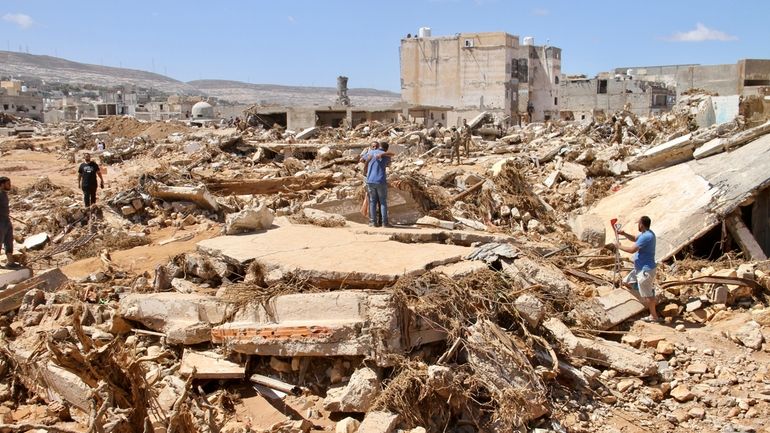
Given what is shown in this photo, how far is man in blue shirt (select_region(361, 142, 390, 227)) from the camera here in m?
7.74

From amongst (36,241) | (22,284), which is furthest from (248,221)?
(36,241)

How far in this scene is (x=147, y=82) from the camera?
570 ft

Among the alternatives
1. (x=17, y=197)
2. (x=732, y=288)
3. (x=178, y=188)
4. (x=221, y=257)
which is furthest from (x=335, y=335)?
(x=17, y=197)

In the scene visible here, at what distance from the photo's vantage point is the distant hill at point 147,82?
146000mm

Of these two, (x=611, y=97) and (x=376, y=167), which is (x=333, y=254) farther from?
(x=611, y=97)

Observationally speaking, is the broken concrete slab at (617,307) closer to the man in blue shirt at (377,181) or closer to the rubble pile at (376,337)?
the rubble pile at (376,337)

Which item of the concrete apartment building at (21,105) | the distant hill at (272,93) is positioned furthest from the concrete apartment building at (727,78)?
the distant hill at (272,93)

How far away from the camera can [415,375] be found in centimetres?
448

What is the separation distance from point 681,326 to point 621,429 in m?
1.85

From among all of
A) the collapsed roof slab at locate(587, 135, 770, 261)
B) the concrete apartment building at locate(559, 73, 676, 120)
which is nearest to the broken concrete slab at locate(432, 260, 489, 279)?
the collapsed roof slab at locate(587, 135, 770, 261)

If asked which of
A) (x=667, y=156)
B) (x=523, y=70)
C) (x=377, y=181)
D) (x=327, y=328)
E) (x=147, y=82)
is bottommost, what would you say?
(x=327, y=328)

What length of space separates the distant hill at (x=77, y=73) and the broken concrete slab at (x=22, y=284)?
147m

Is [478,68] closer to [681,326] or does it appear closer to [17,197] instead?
[17,197]

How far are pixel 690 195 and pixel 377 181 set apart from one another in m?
4.33
